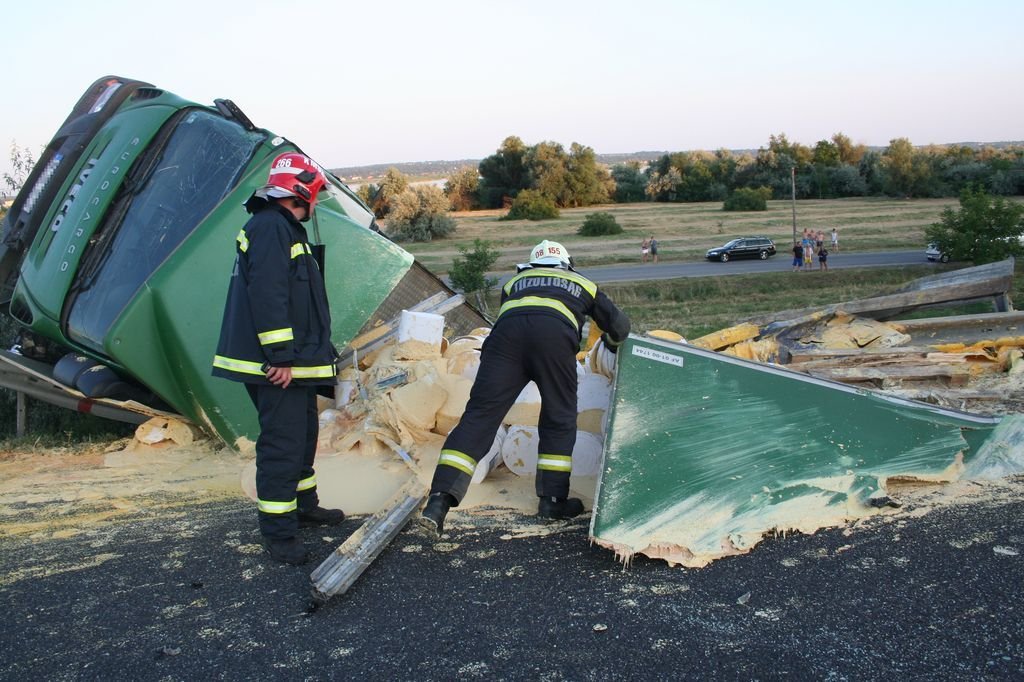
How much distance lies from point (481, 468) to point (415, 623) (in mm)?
1236

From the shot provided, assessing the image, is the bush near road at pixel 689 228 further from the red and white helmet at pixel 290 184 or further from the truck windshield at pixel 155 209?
the red and white helmet at pixel 290 184

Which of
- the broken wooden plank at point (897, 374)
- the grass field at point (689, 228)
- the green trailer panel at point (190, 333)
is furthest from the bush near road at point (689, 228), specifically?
the broken wooden plank at point (897, 374)

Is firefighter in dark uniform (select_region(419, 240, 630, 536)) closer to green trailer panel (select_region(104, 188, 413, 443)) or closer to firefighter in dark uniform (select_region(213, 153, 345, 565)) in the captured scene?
firefighter in dark uniform (select_region(213, 153, 345, 565))

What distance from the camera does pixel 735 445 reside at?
3.28 m

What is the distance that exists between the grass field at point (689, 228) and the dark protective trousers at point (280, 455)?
24.2 metres

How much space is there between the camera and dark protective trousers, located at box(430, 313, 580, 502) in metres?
3.41

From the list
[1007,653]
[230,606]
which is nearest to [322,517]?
[230,606]

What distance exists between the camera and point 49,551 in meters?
3.50

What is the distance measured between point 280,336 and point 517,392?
978 millimetres

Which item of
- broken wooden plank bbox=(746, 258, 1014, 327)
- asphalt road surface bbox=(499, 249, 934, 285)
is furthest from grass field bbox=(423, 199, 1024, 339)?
broken wooden plank bbox=(746, 258, 1014, 327)

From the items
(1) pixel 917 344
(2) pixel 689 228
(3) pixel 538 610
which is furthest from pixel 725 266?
(3) pixel 538 610

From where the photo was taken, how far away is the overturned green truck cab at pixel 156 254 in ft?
15.0

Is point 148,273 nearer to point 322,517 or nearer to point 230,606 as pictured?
point 322,517

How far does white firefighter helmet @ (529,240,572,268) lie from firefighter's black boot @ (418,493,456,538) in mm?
1052
